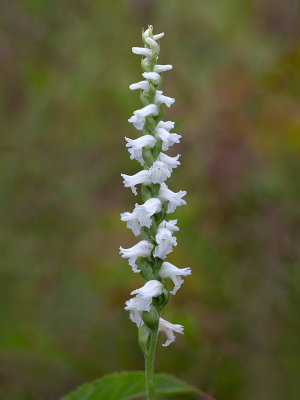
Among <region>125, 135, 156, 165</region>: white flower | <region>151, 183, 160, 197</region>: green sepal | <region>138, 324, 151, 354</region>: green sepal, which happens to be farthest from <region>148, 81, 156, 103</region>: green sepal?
<region>138, 324, 151, 354</region>: green sepal

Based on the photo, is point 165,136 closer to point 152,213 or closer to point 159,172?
point 159,172

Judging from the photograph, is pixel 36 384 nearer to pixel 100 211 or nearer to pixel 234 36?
pixel 100 211

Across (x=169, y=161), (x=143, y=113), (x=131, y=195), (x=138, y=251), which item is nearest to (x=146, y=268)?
(x=138, y=251)

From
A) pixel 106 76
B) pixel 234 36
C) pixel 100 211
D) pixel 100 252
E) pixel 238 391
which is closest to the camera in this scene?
pixel 238 391

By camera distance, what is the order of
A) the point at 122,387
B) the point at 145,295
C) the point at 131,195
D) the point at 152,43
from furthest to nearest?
the point at 131,195 → the point at 122,387 → the point at 152,43 → the point at 145,295

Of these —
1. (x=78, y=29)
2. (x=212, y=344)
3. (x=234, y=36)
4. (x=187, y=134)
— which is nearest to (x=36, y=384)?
(x=212, y=344)

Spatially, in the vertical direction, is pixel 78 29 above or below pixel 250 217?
above

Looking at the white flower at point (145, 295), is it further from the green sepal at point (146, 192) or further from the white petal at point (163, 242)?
the green sepal at point (146, 192)
